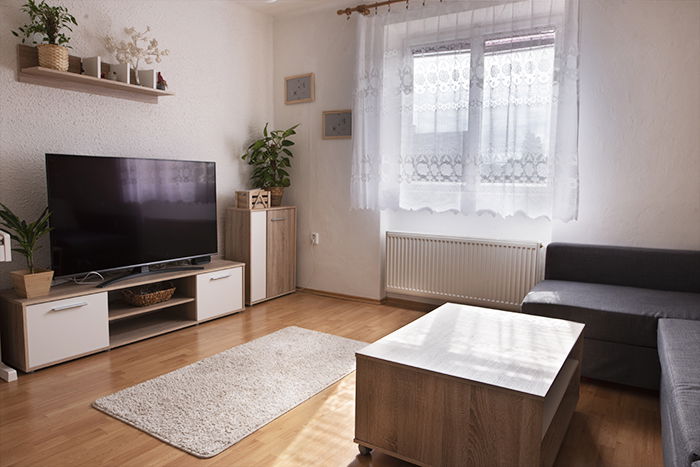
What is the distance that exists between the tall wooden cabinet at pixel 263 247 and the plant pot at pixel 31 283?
5.25 ft

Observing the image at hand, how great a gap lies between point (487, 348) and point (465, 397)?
36cm

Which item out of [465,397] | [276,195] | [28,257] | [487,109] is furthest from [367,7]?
[465,397]

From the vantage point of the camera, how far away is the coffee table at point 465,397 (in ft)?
5.31

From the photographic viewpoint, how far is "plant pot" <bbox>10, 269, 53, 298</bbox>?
2689mm

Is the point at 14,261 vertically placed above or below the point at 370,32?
below

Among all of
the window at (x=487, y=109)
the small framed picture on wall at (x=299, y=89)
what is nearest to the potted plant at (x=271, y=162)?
the small framed picture on wall at (x=299, y=89)

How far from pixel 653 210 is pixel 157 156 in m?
3.58

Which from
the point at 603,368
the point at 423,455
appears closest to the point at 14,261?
the point at 423,455

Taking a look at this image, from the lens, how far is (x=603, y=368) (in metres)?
2.64

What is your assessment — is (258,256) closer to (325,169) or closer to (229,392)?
(325,169)

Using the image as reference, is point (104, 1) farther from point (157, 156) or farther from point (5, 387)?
point (5, 387)

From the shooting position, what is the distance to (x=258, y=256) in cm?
421

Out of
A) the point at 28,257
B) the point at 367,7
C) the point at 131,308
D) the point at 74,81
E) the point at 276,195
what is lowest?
the point at 131,308

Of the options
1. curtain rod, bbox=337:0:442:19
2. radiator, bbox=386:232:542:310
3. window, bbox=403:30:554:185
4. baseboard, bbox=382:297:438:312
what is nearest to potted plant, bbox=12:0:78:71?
curtain rod, bbox=337:0:442:19
